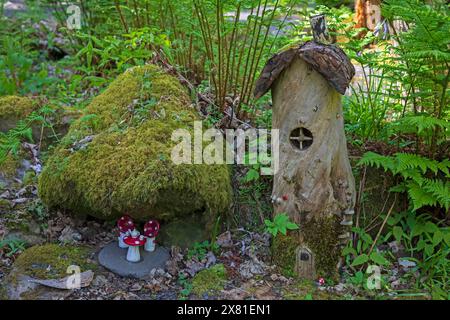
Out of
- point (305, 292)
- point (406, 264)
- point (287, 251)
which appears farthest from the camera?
point (406, 264)

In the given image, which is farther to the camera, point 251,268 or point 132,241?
point 251,268

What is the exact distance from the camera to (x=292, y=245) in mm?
4059

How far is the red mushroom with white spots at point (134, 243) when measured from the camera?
388 cm

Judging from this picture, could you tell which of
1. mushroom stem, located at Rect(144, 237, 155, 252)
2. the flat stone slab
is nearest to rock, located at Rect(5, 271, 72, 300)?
Result: the flat stone slab

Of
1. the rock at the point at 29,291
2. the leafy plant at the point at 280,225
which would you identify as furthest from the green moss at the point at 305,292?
the rock at the point at 29,291

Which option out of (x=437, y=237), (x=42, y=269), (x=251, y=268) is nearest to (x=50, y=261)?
(x=42, y=269)

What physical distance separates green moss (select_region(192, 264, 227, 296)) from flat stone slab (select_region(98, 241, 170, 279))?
34 cm

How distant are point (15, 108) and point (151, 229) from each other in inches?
115

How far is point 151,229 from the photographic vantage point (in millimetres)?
4000

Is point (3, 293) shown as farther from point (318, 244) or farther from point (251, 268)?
point (318, 244)

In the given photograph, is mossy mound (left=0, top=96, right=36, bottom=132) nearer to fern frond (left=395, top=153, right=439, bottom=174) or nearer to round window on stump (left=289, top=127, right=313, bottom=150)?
round window on stump (left=289, top=127, right=313, bottom=150)

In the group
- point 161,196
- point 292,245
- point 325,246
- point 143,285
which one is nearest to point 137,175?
point 161,196

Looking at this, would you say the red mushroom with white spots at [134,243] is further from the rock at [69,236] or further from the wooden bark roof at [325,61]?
the wooden bark roof at [325,61]

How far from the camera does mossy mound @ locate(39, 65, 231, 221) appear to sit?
3.98 meters
